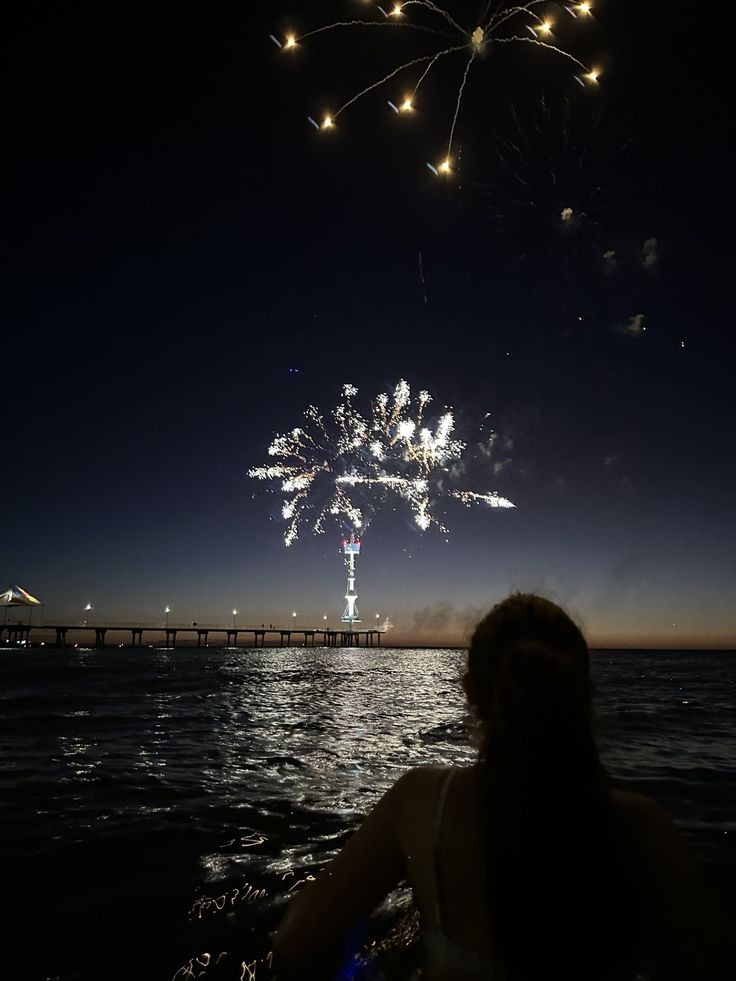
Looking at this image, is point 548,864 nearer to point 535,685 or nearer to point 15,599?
point 535,685

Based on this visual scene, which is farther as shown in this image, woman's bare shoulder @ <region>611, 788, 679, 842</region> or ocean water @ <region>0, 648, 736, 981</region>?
ocean water @ <region>0, 648, 736, 981</region>

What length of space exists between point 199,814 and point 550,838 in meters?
7.41

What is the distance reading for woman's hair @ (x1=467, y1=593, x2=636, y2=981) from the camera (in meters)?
1.52

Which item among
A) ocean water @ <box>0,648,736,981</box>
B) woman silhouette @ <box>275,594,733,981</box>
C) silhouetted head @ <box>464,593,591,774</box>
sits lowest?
ocean water @ <box>0,648,736,981</box>

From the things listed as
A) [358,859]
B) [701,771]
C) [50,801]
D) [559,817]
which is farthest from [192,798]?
[701,771]

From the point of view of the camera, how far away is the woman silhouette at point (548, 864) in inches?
60.1

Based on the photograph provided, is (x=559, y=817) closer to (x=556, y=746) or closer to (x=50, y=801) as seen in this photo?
(x=556, y=746)

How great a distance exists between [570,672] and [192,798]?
27.6 feet

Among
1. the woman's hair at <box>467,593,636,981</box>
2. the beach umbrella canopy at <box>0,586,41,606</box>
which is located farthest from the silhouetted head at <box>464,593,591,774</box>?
the beach umbrella canopy at <box>0,586,41,606</box>

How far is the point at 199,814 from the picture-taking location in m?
7.45

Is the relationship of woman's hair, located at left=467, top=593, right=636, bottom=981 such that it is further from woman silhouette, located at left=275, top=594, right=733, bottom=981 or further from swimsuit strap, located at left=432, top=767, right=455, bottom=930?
swimsuit strap, located at left=432, top=767, right=455, bottom=930

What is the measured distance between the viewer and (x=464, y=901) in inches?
63.2

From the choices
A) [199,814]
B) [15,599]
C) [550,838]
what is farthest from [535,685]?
[15,599]

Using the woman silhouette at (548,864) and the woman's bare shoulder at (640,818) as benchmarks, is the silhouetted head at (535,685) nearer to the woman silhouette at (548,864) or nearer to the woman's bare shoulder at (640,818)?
the woman silhouette at (548,864)
